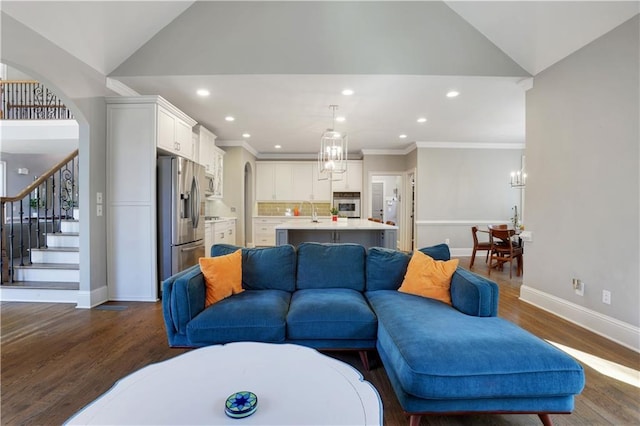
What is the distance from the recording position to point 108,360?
225 centimetres

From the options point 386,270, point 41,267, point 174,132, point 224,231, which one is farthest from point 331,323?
point 224,231

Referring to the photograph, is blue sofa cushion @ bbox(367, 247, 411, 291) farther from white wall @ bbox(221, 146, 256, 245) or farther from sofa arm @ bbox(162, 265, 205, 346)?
white wall @ bbox(221, 146, 256, 245)

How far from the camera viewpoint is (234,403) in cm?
99

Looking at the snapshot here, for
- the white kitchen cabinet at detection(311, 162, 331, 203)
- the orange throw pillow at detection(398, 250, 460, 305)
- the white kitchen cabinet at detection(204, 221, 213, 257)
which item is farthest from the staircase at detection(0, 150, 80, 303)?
the white kitchen cabinet at detection(311, 162, 331, 203)

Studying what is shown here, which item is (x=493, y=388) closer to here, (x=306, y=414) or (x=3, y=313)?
(x=306, y=414)

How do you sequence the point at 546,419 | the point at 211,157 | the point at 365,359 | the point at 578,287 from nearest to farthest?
the point at 546,419 → the point at 365,359 → the point at 578,287 → the point at 211,157

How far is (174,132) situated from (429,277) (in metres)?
3.77

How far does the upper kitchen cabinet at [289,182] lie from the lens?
330 inches

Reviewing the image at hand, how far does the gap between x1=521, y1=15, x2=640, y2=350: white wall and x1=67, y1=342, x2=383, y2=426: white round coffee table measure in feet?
9.47

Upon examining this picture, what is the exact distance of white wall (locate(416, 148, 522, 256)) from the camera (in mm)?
7164

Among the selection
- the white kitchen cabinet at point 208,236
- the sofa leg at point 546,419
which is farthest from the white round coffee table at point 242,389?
the white kitchen cabinet at point 208,236

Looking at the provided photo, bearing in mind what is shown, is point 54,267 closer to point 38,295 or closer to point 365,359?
point 38,295

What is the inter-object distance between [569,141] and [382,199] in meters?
7.37

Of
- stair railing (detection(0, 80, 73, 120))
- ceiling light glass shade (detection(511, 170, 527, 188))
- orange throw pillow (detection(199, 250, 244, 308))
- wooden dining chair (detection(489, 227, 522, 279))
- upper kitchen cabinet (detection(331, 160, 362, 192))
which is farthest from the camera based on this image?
upper kitchen cabinet (detection(331, 160, 362, 192))
